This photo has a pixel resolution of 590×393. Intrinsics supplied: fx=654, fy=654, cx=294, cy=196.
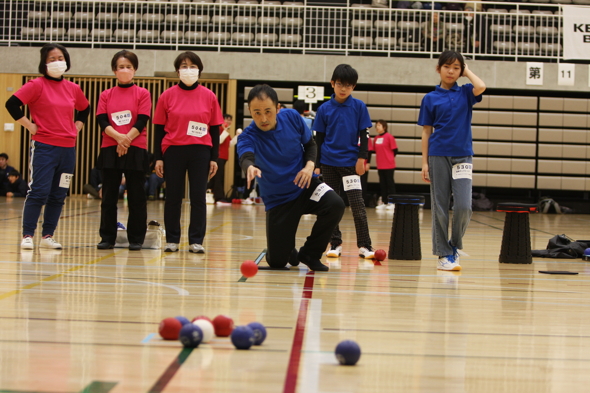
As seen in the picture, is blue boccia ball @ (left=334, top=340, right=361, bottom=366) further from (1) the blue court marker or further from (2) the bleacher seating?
(2) the bleacher seating

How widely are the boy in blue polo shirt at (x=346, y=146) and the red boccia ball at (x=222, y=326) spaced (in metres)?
2.63

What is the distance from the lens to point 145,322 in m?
2.68

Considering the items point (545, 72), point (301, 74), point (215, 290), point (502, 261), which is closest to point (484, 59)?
point (545, 72)

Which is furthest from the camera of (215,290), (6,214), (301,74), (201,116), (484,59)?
(484,59)

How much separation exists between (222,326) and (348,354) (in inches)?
21.7

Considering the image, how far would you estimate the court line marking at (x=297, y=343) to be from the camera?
6.37ft

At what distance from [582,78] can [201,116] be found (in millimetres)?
11618

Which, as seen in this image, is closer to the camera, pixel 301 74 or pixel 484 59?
pixel 301 74

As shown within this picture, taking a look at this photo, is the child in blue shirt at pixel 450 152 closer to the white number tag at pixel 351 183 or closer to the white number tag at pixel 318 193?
the white number tag at pixel 351 183

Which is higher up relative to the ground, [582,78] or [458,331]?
[582,78]

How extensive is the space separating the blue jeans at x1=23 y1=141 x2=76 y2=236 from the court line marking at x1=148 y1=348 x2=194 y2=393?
313 centimetres

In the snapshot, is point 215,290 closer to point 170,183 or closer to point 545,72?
point 170,183

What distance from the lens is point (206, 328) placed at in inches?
93.1

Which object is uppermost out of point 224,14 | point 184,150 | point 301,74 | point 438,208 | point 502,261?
point 224,14
